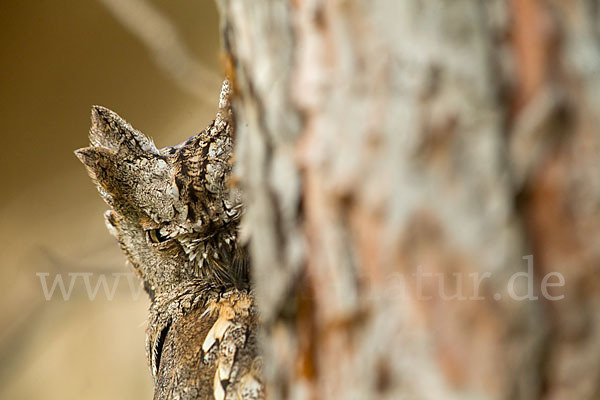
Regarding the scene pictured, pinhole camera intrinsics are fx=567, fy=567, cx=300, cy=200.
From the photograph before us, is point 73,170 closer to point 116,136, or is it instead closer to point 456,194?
point 116,136

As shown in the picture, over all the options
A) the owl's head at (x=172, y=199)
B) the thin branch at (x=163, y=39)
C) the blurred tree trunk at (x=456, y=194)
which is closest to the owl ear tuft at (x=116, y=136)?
the owl's head at (x=172, y=199)

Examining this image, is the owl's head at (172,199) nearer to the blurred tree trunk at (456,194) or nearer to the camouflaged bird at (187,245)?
the camouflaged bird at (187,245)

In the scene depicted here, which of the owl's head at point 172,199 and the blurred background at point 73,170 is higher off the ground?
the blurred background at point 73,170

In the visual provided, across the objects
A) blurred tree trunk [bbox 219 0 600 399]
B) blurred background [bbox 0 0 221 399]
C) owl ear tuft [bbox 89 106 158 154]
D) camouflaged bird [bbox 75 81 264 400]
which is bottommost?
blurred tree trunk [bbox 219 0 600 399]

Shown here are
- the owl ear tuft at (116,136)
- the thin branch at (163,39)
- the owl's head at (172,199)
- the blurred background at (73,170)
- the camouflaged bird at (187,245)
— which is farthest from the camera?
the blurred background at (73,170)

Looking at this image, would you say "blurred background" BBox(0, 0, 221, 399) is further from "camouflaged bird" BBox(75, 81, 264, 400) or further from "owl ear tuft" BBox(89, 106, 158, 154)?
"camouflaged bird" BBox(75, 81, 264, 400)

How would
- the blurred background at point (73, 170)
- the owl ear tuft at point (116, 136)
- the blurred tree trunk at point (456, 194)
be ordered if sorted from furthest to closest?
the blurred background at point (73, 170) → the owl ear tuft at point (116, 136) → the blurred tree trunk at point (456, 194)

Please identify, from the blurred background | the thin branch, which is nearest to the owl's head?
the thin branch

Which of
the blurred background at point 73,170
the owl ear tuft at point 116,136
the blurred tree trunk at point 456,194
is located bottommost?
the blurred tree trunk at point 456,194
